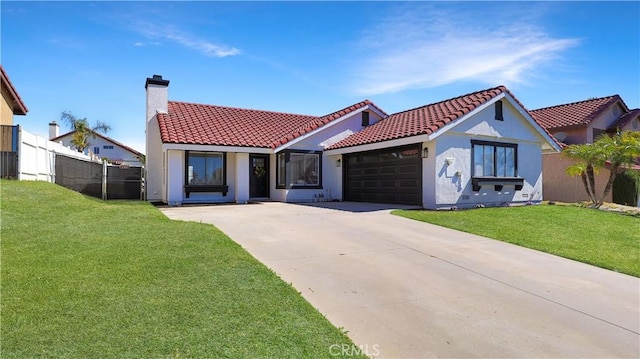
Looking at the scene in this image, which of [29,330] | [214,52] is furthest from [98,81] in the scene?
[29,330]

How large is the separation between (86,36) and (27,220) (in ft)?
19.2

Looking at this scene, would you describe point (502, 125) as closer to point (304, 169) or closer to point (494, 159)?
point (494, 159)

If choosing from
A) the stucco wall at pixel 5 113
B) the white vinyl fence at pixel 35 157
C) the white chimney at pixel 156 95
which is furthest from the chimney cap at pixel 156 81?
the stucco wall at pixel 5 113

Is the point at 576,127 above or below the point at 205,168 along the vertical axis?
above

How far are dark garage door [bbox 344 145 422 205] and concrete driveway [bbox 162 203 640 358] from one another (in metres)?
5.42

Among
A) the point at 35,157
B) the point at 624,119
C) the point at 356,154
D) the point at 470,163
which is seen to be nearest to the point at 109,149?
the point at 35,157

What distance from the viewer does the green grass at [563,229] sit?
7973mm

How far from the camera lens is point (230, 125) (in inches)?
702

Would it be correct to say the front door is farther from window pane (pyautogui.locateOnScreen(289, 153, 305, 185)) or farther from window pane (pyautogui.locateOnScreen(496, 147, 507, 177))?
window pane (pyautogui.locateOnScreen(496, 147, 507, 177))

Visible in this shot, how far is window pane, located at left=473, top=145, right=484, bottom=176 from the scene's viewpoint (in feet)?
47.6

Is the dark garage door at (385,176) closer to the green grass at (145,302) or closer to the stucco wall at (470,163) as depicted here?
the stucco wall at (470,163)

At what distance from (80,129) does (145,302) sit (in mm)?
45291

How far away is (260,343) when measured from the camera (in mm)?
3338

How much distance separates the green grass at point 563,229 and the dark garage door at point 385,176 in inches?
94.1
